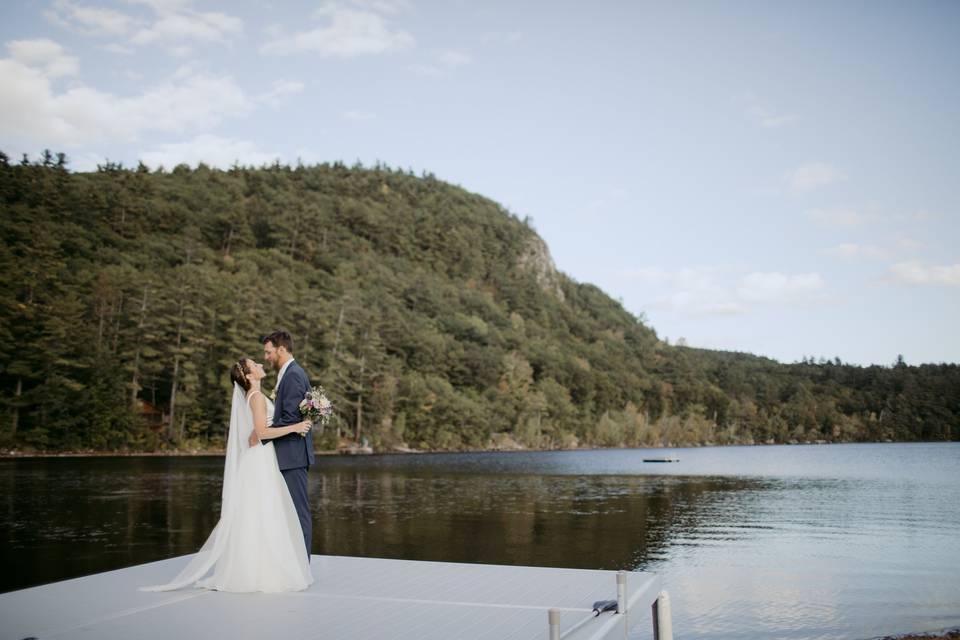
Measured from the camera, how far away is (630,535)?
18.8 metres

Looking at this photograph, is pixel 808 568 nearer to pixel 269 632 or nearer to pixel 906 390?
pixel 269 632

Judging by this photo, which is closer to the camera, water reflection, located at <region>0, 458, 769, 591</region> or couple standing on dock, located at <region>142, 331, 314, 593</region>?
couple standing on dock, located at <region>142, 331, 314, 593</region>

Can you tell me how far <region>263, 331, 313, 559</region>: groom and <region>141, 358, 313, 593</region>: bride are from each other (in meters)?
0.09

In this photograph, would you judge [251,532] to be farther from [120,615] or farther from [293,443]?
[120,615]

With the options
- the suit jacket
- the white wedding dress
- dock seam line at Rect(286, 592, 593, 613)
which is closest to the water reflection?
the white wedding dress

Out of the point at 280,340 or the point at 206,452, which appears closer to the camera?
the point at 280,340

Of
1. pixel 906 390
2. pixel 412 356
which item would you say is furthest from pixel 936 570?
pixel 906 390

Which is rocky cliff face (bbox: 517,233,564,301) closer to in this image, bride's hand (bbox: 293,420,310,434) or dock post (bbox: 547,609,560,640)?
bride's hand (bbox: 293,420,310,434)

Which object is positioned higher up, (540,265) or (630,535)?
(540,265)

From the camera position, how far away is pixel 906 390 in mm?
145250

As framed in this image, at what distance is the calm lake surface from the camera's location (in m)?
Answer: 11.8

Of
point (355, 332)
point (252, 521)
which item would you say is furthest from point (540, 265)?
point (252, 521)

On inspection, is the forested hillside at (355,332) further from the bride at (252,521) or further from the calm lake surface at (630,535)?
the bride at (252,521)

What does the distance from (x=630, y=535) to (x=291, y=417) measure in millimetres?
13030
